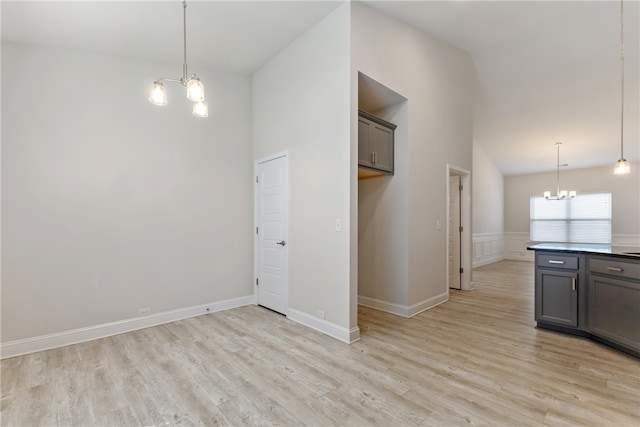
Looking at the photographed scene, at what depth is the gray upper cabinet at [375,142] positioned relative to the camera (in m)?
3.50

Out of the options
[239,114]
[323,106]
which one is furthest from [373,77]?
[239,114]

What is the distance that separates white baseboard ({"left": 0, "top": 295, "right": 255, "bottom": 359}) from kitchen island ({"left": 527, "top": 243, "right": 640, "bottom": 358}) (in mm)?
4075

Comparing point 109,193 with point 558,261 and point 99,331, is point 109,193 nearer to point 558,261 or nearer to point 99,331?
point 99,331

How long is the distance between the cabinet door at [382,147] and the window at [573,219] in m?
7.91

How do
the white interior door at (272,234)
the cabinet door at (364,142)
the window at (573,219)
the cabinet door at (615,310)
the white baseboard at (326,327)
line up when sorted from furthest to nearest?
1. the window at (573,219)
2. the white interior door at (272,234)
3. the cabinet door at (364,142)
4. the white baseboard at (326,327)
5. the cabinet door at (615,310)

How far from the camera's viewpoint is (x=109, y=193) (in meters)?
3.37

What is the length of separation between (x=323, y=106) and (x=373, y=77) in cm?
66

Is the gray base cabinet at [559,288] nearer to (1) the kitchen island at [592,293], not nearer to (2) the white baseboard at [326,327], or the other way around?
(1) the kitchen island at [592,293]

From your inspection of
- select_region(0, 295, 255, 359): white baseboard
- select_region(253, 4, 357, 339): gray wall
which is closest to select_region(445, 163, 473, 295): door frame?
Answer: select_region(253, 4, 357, 339): gray wall

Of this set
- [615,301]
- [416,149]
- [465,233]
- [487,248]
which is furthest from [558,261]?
[487,248]

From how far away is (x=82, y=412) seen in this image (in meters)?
1.99

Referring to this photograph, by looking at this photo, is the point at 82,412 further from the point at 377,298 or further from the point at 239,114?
the point at 239,114

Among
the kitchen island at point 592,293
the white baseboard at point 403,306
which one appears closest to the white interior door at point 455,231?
the white baseboard at point 403,306

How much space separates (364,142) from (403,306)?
2200 millimetres
